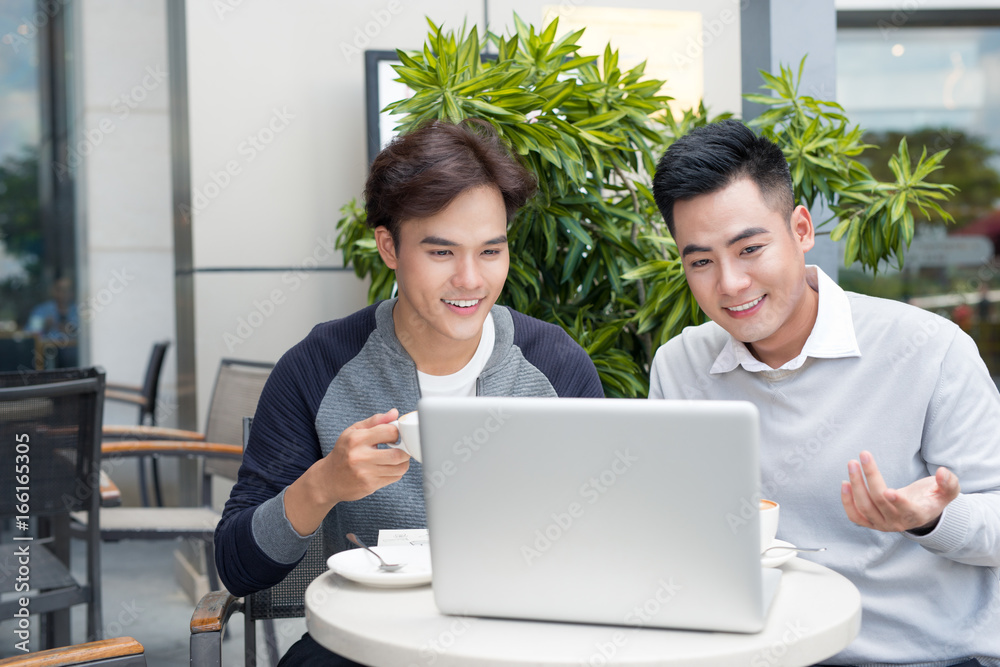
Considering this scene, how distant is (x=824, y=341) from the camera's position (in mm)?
1469

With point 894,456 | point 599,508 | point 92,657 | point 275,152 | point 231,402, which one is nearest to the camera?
point 599,508

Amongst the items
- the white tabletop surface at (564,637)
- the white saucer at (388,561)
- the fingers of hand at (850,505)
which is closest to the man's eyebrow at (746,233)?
the fingers of hand at (850,505)

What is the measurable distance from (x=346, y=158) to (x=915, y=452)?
2622 millimetres

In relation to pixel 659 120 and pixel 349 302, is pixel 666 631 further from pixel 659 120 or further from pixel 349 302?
pixel 349 302

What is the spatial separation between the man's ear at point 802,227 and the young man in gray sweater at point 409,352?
0.46 m

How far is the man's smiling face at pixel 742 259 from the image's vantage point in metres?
1.45

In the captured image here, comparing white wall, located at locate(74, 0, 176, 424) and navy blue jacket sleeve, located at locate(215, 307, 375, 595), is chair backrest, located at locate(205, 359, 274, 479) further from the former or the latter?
white wall, located at locate(74, 0, 176, 424)

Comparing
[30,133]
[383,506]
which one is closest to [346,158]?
[383,506]

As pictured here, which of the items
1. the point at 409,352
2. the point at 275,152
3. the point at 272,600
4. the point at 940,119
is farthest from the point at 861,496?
the point at 940,119

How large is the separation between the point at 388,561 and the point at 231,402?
210 cm

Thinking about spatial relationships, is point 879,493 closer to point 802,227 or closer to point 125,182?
point 802,227

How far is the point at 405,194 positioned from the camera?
5.00 feet

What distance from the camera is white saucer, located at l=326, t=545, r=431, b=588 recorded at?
112 cm

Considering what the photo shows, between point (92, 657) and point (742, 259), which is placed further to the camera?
point (742, 259)
